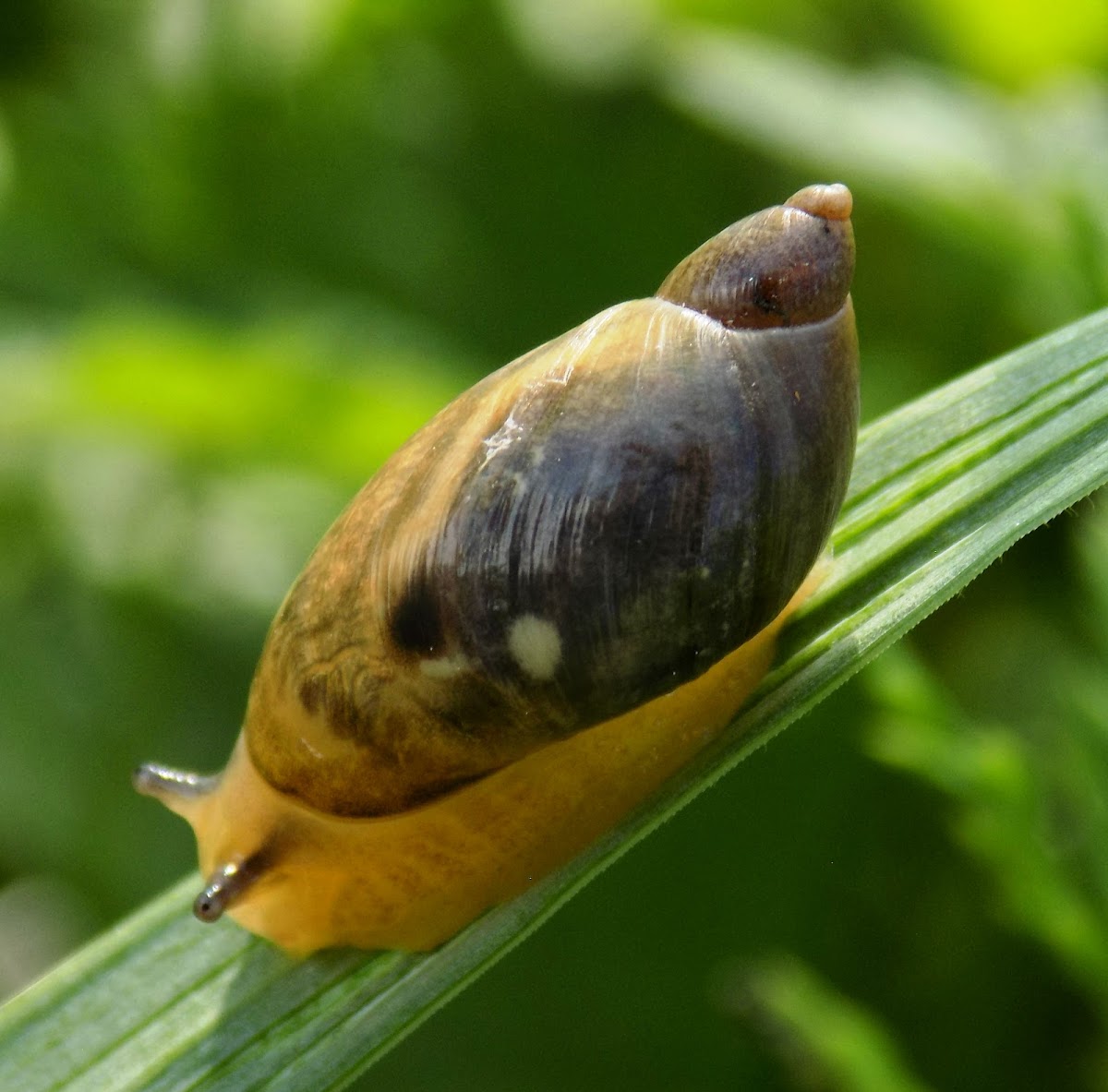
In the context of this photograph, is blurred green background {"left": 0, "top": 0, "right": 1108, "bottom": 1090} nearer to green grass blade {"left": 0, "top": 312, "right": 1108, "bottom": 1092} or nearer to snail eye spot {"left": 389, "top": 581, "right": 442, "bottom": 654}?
green grass blade {"left": 0, "top": 312, "right": 1108, "bottom": 1092}

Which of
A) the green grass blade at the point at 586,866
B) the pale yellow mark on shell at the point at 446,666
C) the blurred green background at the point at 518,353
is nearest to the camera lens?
the green grass blade at the point at 586,866

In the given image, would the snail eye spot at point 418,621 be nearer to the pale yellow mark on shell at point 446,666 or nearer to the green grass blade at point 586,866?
the pale yellow mark on shell at point 446,666

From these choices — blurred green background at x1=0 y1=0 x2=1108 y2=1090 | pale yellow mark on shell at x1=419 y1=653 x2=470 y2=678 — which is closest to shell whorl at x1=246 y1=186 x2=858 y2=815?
pale yellow mark on shell at x1=419 y1=653 x2=470 y2=678

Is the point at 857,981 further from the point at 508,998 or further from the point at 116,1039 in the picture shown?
the point at 116,1039

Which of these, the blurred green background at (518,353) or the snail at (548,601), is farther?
the blurred green background at (518,353)

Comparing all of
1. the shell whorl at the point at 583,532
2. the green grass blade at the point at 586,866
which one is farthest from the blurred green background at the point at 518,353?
the shell whorl at the point at 583,532

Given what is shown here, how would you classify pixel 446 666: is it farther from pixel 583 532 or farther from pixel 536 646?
pixel 583 532
